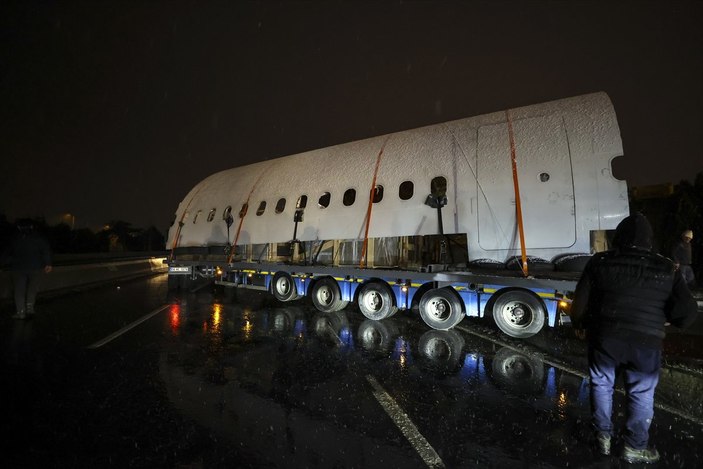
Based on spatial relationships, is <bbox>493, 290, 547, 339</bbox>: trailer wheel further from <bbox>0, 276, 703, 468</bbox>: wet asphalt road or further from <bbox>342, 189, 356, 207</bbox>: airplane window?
<bbox>342, 189, 356, 207</bbox>: airplane window

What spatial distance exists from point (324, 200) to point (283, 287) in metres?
2.80

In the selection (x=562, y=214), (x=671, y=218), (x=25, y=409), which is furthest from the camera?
(x=671, y=218)

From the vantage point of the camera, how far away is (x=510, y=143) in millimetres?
8508

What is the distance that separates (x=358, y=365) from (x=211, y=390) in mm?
2105

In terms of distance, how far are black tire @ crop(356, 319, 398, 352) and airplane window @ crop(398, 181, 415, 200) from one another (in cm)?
304

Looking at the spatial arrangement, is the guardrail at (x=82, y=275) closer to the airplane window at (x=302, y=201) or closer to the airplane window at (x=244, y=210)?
the airplane window at (x=244, y=210)

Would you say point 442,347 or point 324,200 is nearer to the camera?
point 442,347

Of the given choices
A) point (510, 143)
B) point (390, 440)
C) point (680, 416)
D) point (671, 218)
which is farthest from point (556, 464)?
point (671, 218)

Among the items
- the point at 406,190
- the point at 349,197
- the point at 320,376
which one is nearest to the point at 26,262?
the point at 349,197

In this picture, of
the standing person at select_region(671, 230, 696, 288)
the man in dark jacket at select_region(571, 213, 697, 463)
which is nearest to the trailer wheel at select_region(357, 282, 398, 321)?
the man in dark jacket at select_region(571, 213, 697, 463)

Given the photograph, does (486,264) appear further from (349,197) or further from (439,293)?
(349,197)

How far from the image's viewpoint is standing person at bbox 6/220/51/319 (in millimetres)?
8914

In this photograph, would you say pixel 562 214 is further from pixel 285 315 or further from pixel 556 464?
pixel 285 315

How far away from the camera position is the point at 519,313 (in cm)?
739
